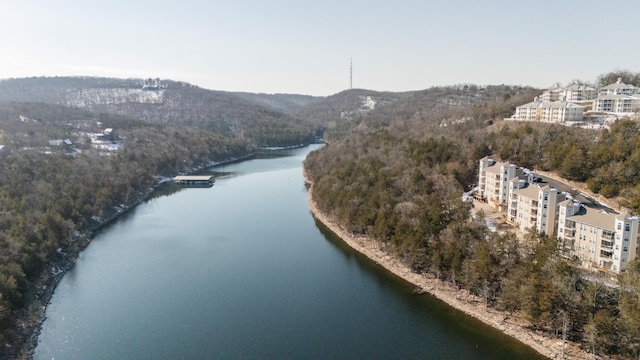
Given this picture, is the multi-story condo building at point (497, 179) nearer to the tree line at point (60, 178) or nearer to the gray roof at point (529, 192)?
the gray roof at point (529, 192)

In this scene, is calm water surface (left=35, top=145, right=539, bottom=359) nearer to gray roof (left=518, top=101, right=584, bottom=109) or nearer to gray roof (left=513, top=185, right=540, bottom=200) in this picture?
gray roof (left=513, top=185, right=540, bottom=200)

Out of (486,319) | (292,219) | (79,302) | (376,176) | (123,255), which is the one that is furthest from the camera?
(292,219)

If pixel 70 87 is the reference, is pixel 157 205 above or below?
below

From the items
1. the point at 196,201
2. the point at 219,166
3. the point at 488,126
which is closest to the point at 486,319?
the point at 488,126

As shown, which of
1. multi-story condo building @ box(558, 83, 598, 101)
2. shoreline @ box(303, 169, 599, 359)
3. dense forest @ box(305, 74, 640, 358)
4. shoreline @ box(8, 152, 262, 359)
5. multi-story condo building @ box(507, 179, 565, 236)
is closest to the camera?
dense forest @ box(305, 74, 640, 358)

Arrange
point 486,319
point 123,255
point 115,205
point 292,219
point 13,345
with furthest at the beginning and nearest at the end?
point 115,205 < point 292,219 < point 123,255 < point 486,319 < point 13,345

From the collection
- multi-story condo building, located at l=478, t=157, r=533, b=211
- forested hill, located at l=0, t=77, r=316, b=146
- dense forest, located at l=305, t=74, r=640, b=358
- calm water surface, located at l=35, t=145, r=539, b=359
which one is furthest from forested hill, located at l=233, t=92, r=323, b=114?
multi-story condo building, located at l=478, t=157, r=533, b=211

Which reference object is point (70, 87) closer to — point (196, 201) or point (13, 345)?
point (196, 201)
